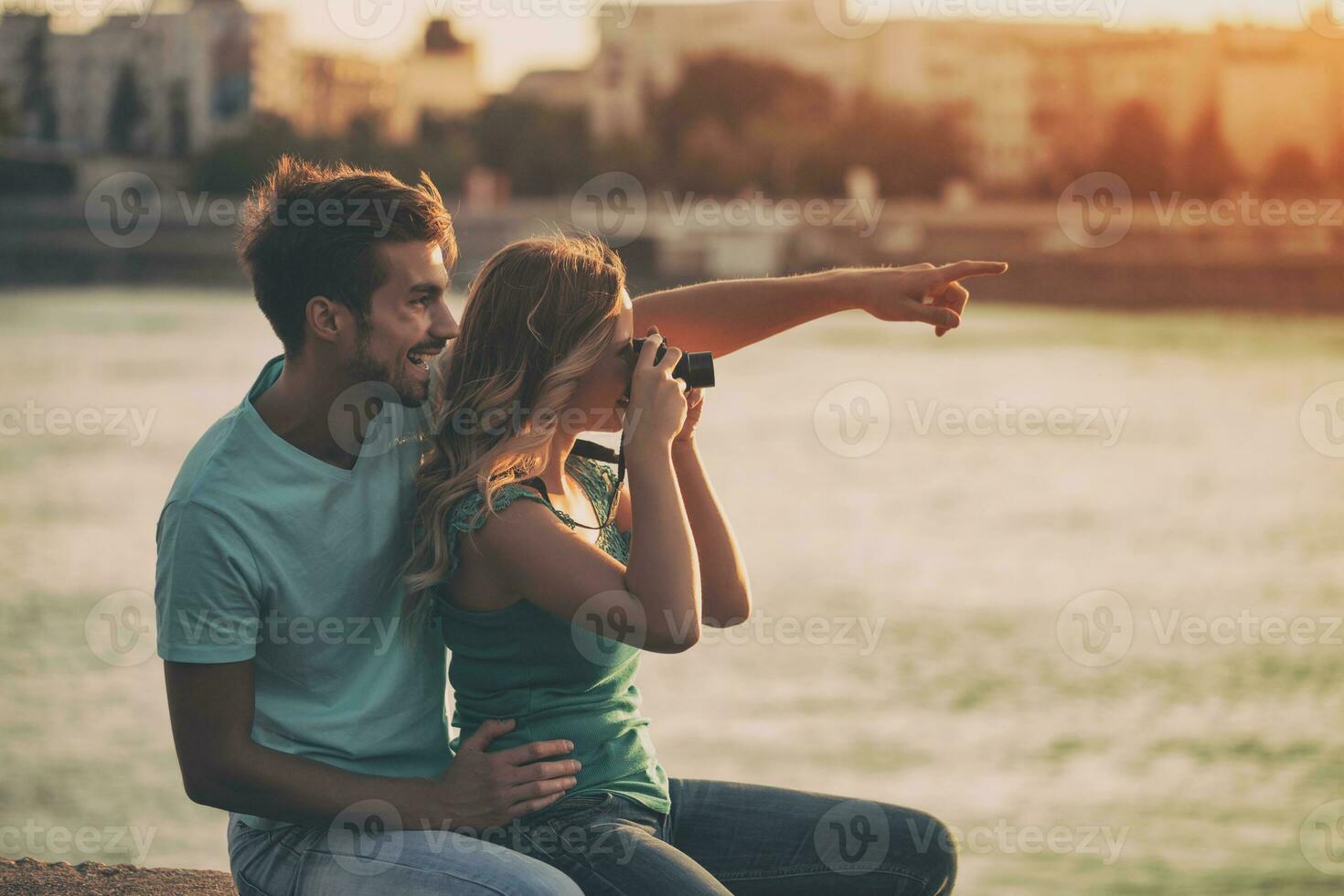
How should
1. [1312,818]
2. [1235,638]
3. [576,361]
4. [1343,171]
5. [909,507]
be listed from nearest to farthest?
[576,361]
[1312,818]
[1235,638]
[909,507]
[1343,171]

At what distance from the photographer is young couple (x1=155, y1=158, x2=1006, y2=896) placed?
182cm

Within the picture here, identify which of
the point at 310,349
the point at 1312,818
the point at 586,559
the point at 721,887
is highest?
the point at 310,349

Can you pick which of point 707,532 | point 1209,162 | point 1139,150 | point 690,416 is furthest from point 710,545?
point 1139,150

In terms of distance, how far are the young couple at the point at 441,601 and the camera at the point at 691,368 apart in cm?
3

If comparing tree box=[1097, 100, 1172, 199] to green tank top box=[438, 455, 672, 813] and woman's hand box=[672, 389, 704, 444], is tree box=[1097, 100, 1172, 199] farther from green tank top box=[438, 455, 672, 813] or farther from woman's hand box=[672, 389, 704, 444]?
green tank top box=[438, 455, 672, 813]

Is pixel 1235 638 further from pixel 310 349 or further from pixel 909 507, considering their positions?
pixel 310 349

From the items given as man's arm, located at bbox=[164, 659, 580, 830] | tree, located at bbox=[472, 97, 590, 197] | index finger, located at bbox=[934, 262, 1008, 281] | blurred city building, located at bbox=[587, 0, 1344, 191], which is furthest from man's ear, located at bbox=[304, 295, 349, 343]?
blurred city building, located at bbox=[587, 0, 1344, 191]

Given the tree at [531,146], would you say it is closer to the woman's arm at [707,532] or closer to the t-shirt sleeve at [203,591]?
the woman's arm at [707,532]

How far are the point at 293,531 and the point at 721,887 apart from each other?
639 millimetres

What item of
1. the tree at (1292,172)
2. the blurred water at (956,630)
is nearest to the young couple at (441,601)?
the blurred water at (956,630)

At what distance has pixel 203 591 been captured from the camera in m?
1.81

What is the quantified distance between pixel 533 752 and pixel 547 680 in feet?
0.29

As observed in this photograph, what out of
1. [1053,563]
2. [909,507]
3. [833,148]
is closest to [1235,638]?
[1053,563]

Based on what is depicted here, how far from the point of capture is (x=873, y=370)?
29766mm
